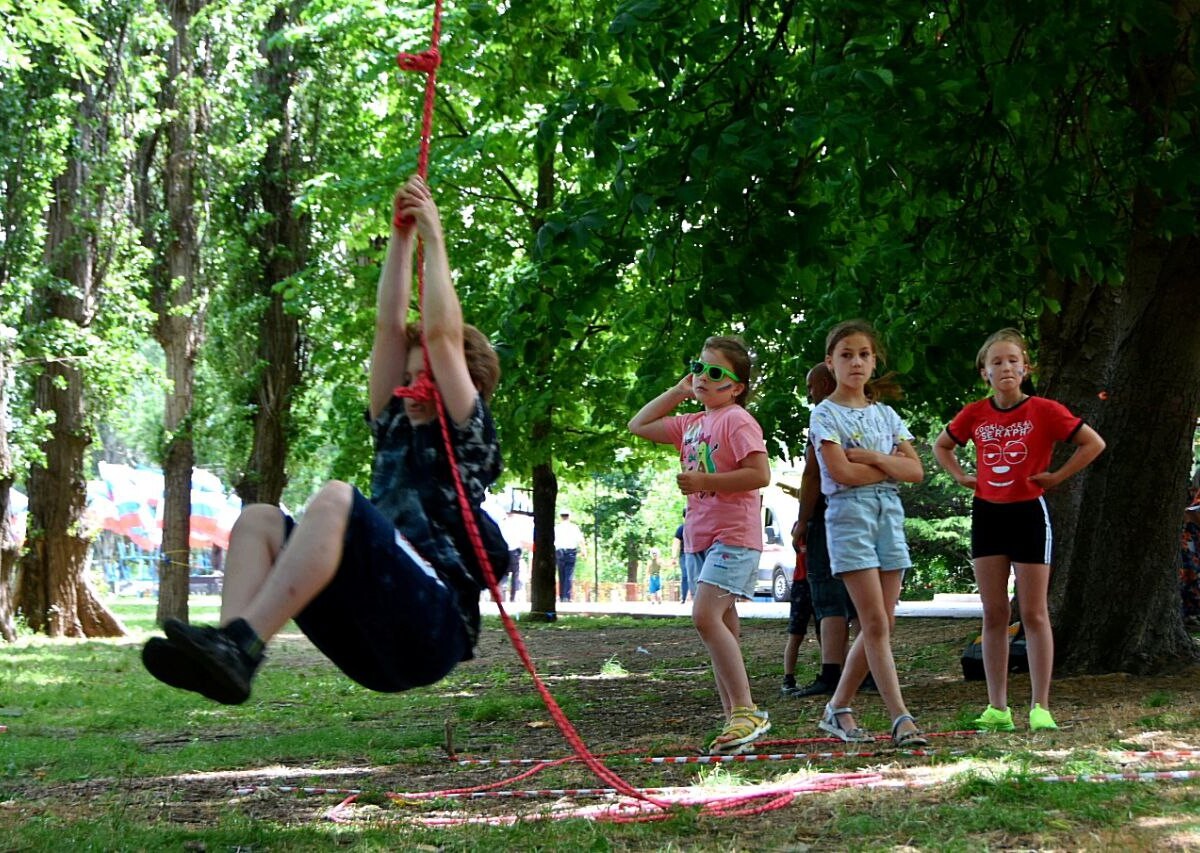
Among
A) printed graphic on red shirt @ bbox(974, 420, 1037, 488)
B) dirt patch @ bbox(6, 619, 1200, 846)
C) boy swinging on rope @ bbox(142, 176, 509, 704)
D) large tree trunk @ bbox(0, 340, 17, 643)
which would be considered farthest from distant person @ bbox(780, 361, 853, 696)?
large tree trunk @ bbox(0, 340, 17, 643)

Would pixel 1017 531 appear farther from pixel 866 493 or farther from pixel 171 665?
pixel 171 665

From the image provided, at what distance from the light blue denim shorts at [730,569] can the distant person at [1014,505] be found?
106 centimetres

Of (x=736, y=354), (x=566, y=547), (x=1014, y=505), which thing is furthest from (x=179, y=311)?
(x=1014, y=505)

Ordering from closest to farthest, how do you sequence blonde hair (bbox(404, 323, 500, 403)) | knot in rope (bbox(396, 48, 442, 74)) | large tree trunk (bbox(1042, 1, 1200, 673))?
blonde hair (bbox(404, 323, 500, 403)) < knot in rope (bbox(396, 48, 442, 74)) < large tree trunk (bbox(1042, 1, 1200, 673))

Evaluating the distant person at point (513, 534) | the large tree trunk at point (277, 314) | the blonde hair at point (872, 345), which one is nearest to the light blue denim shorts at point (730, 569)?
the blonde hair at point (872, 345)

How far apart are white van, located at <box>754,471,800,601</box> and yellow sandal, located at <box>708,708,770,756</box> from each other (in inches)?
948

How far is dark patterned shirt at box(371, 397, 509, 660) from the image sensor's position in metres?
4.20

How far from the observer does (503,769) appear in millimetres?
6371

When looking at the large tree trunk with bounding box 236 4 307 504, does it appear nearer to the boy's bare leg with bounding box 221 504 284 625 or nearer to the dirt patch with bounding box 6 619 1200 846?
the dirt patch with bounding box 6 619 1200 846

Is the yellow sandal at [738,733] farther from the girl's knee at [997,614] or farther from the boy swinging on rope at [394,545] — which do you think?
the boy swinging on rope at [394,545]

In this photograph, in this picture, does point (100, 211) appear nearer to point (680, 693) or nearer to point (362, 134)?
point (362, 134)

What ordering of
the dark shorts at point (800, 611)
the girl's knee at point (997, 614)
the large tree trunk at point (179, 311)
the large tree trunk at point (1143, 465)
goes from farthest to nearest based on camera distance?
the large tree trunk at point (179, 311) < the dark shorts at point (800, 611) < the large tree trunk at point (1143, 465) < the girl's knee at point (997, 614)

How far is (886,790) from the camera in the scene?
16.3 ft

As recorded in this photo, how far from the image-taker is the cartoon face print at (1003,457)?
6.47m
